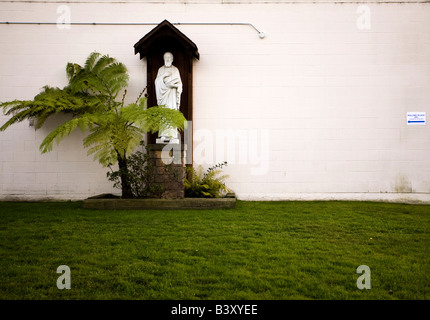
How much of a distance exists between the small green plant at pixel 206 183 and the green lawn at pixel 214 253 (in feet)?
3.07

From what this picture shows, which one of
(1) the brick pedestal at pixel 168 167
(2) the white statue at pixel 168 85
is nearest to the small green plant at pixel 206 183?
(1) the brick pedestal at pixel 168 167

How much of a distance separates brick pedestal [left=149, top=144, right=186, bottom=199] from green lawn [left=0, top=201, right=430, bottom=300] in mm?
680

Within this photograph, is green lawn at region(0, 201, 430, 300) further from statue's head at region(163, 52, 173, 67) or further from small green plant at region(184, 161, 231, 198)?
statue's head at region(163, 52, 173, 67)

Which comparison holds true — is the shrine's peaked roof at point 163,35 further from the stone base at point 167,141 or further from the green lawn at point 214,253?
the green lawn at point 214,253

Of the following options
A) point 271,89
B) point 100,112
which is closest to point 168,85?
point 100,112

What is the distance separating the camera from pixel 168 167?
281 inches

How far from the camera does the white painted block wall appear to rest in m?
8.38

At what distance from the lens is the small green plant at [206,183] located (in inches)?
299

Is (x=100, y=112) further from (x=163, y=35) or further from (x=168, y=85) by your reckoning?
(x=163, y=35)

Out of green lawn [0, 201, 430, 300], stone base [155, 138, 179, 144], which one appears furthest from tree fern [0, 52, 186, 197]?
green lawn [0, 201, 430, 300]

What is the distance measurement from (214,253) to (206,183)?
12.2 feet

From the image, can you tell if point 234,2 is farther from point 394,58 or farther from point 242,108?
point 394,58
